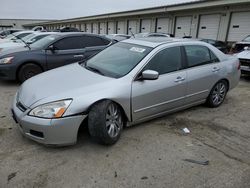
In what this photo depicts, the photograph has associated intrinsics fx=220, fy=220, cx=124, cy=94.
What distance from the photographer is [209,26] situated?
1805 cm

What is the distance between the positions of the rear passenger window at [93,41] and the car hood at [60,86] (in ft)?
11.4

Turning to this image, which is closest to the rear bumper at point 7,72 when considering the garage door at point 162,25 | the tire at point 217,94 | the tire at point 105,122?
the tire at point 105,122

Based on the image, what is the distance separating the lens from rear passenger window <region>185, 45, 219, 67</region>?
4.08 metres

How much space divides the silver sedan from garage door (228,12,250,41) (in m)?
13.0

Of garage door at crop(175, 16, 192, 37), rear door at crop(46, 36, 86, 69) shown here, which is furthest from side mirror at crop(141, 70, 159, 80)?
garage door at crop(175, 16, 192, 37)

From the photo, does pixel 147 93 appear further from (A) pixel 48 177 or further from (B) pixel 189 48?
(A) pixel 48 177

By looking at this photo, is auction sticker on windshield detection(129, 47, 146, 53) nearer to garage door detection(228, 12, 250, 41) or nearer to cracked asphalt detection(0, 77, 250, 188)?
cracked asphalt detection(0, 77, 250, 188)

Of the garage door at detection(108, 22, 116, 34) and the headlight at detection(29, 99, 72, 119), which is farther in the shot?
the garage door at detection(108, 22, 116, 34)

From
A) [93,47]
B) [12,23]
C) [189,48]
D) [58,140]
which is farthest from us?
[12,23]

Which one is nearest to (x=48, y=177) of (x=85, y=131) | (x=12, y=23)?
(x=85, y=131)

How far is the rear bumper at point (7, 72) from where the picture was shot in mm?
5727

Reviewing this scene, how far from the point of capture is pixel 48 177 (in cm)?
247

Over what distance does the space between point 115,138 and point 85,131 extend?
550 millimetres

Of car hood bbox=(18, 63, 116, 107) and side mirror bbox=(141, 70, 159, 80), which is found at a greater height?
side mirror bbox=(141, 70, 159, 80)
